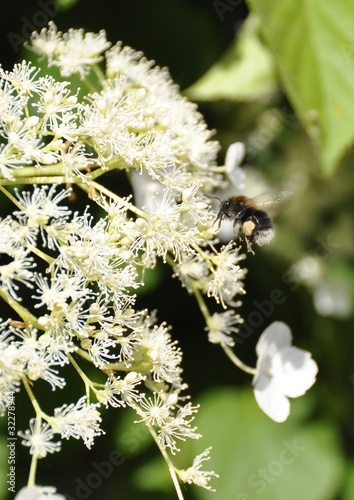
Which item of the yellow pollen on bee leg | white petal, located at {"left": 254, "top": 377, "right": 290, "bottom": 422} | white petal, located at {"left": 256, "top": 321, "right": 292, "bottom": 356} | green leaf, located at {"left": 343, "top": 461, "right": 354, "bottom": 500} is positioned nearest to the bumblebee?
the yellow pollen on bee leg

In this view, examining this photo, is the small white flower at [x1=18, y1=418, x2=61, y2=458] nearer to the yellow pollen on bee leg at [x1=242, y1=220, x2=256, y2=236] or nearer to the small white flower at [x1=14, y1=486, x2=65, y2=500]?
the small white flower at [x1=14, y1=486, x2=65, y2=500]

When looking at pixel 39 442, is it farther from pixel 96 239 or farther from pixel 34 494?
pixel 96 239

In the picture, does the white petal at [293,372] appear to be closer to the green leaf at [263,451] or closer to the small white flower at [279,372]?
the small white flower at [279,372]

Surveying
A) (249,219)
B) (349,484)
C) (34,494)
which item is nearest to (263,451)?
(349,484)

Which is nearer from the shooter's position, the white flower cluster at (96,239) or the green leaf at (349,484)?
the white flower cluster at (96,239)

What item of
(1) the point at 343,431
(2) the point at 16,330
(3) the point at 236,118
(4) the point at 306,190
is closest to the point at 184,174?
(2) the point at 16,330

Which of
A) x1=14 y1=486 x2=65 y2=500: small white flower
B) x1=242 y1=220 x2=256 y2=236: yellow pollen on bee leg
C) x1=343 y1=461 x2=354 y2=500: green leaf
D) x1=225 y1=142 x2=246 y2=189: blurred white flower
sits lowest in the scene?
x1=343 y1=461 x2=354 y2=500: green leaf

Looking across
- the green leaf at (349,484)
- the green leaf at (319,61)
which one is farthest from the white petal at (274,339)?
the green leaf at (349,484)
